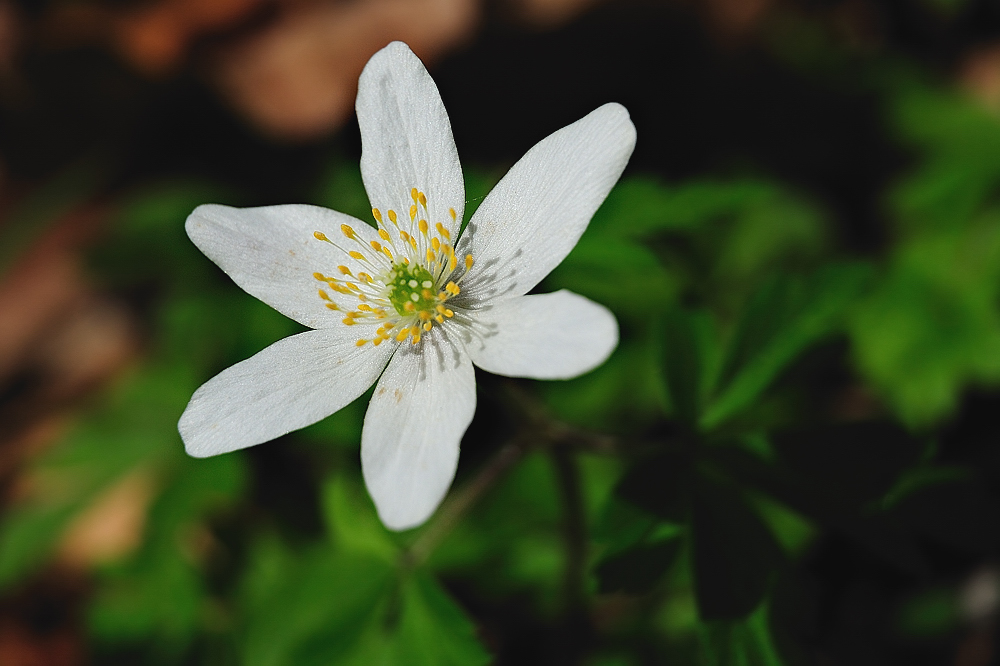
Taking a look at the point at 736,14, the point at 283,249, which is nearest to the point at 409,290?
the point at 283,249

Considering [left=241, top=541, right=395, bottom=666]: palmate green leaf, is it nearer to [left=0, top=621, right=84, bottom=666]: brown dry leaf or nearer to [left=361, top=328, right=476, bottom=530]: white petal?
[left=361, top=328, right=476, bottom=530]: white petal

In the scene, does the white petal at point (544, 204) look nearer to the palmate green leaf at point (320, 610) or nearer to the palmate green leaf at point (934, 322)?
the palmate green leaf at point (320, 610)

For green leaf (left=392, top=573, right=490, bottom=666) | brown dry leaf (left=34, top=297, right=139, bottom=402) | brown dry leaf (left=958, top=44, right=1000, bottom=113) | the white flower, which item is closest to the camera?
the white flower

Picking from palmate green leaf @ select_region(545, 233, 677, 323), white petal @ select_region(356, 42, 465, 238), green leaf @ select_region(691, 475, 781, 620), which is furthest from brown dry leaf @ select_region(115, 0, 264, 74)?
green leaf @ select_region(691, 475, 781, 620)

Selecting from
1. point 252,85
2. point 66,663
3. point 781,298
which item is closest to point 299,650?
point 781,298

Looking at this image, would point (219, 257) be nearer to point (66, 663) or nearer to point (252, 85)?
point (252, 85)
